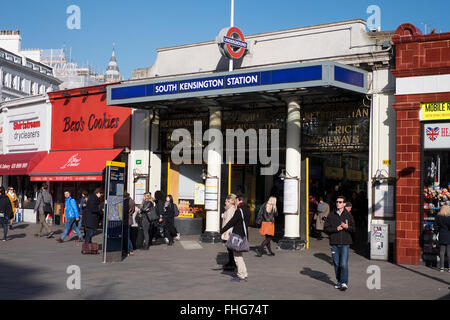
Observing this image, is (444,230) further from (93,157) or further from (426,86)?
(93,157)

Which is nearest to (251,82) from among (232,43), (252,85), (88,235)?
(252,85)

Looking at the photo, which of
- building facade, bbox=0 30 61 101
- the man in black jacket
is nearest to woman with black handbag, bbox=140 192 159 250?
the man in black jacket

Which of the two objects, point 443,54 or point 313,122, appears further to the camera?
point 313,122

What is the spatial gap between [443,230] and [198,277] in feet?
19.4

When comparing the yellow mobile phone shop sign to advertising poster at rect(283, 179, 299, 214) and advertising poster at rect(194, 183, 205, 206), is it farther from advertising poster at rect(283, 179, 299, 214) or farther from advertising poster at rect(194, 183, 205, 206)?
advertising poster at rect(194, 183, 205, 206)

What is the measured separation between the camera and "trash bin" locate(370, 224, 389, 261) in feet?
48.9

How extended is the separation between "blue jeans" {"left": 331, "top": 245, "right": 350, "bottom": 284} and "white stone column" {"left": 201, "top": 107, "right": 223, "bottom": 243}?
8.60 m

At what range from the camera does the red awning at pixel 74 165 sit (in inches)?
906

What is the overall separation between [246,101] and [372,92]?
4252 mm

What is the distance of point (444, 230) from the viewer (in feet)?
42.9

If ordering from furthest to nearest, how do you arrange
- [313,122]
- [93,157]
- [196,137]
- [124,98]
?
[93,157]
[196,137]
[124,98]
[313,122]

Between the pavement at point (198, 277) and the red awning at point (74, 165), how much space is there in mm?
6415

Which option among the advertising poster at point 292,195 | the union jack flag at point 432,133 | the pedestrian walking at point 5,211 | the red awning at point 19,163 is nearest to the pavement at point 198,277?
the advertising poster at point 292,195
